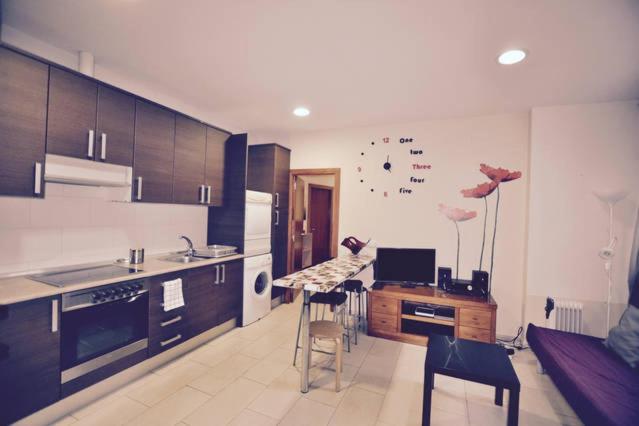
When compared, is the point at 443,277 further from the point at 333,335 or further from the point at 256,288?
the point at 256,288

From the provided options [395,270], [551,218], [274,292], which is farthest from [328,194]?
[551,218]

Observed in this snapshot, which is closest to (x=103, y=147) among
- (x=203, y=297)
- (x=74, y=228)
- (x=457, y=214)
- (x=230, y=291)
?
(x=74, y=228)

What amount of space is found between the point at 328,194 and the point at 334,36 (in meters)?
5.23

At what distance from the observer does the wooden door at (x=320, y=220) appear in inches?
264

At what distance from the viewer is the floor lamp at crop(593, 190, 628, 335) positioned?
2.87m

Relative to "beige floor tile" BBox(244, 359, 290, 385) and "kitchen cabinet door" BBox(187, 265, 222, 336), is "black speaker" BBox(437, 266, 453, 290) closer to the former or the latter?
"beige floor tile" BBox(244, 359, 290, 385)

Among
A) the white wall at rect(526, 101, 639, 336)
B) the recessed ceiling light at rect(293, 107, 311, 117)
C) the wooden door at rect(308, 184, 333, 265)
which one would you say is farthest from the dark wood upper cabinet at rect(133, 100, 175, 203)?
the white wall at rect(526, 101, 639, 336)

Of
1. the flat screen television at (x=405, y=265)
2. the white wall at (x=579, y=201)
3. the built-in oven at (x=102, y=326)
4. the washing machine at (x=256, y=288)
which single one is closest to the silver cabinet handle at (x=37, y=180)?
the built-in oven at (x=102, y=326)

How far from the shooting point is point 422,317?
11.0 feet

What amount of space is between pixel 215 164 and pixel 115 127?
119cm

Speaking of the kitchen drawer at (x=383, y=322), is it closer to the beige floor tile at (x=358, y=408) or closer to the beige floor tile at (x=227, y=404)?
the beige floor tile at (x=358, y=408)

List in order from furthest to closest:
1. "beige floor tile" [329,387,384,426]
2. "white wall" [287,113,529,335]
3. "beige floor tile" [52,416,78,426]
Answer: "white wall" [287,113,529,335]
"beige floor tile" [329,387,384,426]
"beige floor tile" [52,416,78,426]

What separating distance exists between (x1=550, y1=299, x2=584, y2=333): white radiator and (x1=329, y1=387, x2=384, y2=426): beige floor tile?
2225mm

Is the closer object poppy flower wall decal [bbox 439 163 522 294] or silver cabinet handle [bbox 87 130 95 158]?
silver cabinet handle [bbox 87 130 95 158]
